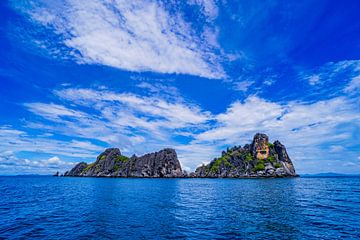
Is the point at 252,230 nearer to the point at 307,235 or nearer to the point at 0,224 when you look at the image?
the point at 307,235

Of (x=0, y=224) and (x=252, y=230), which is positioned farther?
(x=0, y=224)

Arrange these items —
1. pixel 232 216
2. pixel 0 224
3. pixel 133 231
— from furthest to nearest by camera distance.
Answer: pixel 232 216
pixel 0 224
pixel 133 231

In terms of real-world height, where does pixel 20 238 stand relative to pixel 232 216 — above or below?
below

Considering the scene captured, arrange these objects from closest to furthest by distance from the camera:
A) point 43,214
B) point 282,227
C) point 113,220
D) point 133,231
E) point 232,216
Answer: point 133,231 < point 282,227 < point 113,220 < point 232,216 < point 43,214

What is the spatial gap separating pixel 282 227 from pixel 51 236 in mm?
27037

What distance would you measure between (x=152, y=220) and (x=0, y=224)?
20273mm

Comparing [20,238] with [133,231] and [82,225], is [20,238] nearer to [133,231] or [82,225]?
[82,225]

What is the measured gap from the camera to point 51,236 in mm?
24406

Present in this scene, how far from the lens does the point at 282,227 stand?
27.9 m

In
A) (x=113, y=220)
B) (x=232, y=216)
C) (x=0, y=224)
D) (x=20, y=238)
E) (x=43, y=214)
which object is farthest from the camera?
(x=43, y=214)

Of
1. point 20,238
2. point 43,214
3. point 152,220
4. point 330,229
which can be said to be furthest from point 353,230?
point 43,214

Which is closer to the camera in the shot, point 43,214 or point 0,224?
point 0,224

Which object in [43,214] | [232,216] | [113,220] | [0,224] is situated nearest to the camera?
[0,224]

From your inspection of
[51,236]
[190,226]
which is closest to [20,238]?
[51,236]
